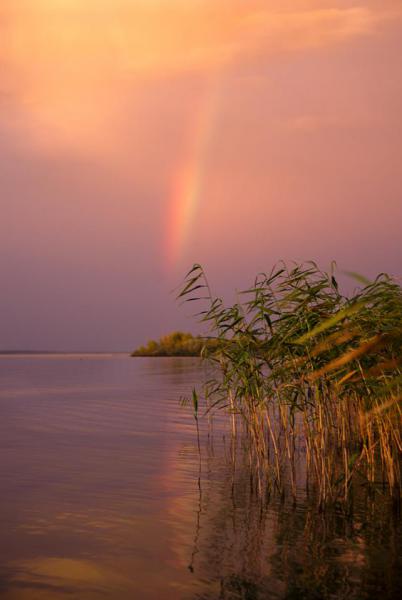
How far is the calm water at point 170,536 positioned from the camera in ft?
25.8

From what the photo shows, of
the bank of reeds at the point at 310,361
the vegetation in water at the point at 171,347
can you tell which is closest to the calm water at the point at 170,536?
the bank of reeds at the point at 310,361

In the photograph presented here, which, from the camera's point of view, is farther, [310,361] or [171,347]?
[171,347]

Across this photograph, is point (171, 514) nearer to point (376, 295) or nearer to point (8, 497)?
point (8, 497)

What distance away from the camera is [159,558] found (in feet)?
29.1

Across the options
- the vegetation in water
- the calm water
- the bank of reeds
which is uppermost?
the vegetation in water

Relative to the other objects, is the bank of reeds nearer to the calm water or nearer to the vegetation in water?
the calm water

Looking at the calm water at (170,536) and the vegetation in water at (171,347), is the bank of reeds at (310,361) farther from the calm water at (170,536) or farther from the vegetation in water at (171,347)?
the vegetation in water at (171,347)

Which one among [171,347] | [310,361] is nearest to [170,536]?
[310,361]

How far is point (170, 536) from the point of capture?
32.6 ft

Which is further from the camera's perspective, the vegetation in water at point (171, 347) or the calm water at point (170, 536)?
the vegetation in water at point (171, 347)

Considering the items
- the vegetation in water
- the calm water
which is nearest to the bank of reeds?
the calm water

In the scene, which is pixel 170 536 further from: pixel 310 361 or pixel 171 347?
pixel 171 347

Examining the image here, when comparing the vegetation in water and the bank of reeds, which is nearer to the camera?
the bank of reeds

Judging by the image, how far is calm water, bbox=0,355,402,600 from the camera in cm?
786
